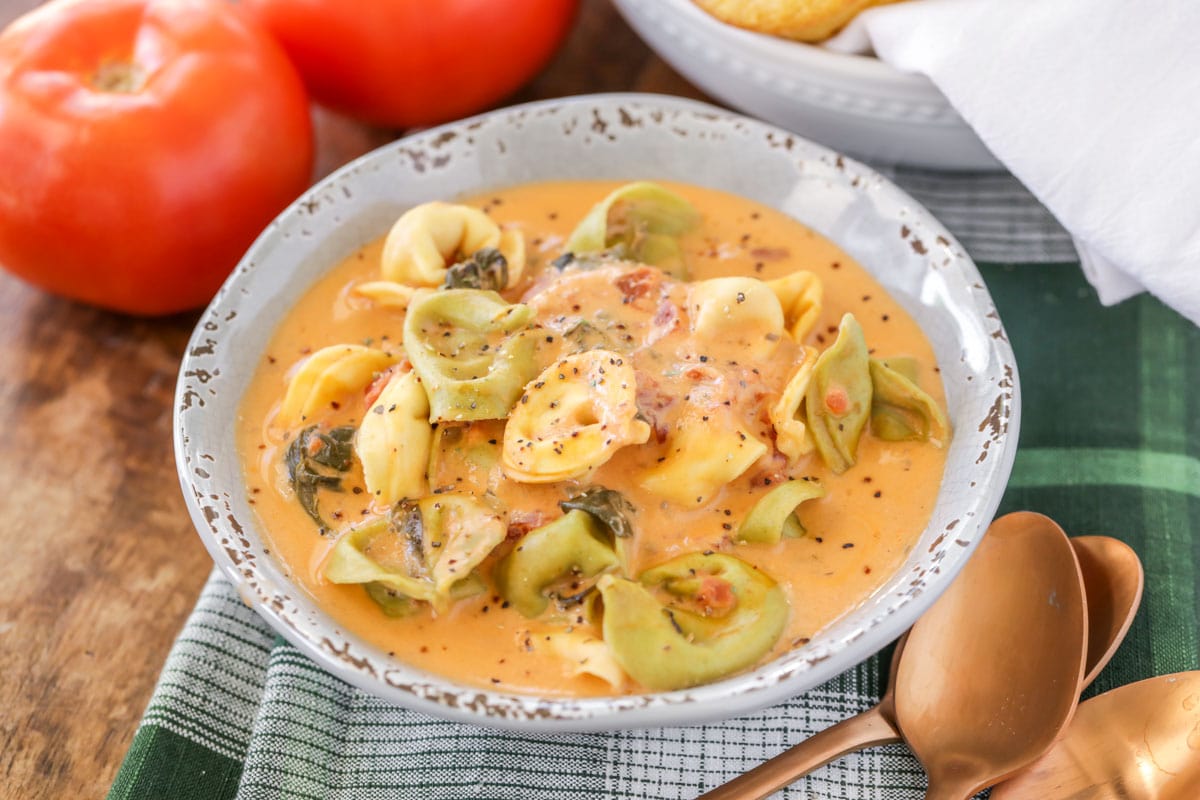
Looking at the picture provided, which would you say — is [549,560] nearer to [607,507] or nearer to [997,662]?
[607,507]

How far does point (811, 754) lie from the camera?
100 inches

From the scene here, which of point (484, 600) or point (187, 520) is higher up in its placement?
point (484, 600)

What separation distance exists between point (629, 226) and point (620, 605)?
4.36ft

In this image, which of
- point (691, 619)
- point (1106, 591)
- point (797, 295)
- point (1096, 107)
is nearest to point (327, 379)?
point (691, 619)

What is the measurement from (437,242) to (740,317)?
3.05 feet

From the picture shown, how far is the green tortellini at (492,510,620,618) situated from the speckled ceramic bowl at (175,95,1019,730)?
0.86 ft

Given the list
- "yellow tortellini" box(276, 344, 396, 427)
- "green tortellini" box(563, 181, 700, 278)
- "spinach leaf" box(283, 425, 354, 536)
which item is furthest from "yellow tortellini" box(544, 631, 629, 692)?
"green tortellini" box(563, 181, 700, 278)

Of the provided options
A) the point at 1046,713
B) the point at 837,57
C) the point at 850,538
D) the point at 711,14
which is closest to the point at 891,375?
the point at 850,538

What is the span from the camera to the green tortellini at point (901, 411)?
2877 mm

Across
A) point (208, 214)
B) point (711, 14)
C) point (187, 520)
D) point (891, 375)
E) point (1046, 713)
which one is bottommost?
point (187, 520)

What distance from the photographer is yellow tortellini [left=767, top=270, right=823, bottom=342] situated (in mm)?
3098

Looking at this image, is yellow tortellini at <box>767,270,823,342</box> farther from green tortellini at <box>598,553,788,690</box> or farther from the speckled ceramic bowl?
green tortellini at <box>598,553,788,690</box>

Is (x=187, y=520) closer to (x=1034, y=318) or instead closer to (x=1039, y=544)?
(x=1039, y=544)

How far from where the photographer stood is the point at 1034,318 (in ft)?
11.7
